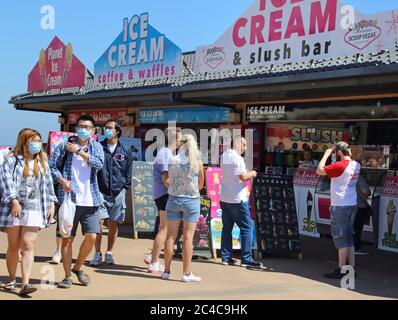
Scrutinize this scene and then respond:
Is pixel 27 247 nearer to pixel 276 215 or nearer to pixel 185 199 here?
pixel 185 199

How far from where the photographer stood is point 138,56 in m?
13.9

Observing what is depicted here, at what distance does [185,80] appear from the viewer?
40.2ft

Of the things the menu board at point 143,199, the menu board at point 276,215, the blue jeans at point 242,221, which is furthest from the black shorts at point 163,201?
the menu board at point 143,199

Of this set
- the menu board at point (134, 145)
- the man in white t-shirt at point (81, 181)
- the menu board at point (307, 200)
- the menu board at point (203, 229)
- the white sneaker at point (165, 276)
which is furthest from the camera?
the menu board at point (134, 145)

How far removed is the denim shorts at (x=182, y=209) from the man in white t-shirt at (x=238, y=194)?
110 centimetres

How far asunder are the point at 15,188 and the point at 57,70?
473 inches

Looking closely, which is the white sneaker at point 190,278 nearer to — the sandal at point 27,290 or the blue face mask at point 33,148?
the sandal at point 27,290

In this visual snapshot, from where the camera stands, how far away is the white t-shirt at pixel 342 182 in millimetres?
7109

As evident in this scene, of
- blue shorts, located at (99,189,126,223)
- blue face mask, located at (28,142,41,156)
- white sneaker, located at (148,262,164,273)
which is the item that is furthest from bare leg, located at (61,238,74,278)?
blue shorts, located at (99,189,126,223)

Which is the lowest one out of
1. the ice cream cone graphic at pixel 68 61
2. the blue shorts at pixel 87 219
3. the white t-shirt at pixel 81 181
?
the blue shorts at pixel 87 219

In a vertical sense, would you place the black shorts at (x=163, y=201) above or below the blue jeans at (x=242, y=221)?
above

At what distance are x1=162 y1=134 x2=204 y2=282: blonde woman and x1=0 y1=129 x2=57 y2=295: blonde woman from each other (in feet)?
4.58

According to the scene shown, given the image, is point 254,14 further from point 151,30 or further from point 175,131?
point 175,131
